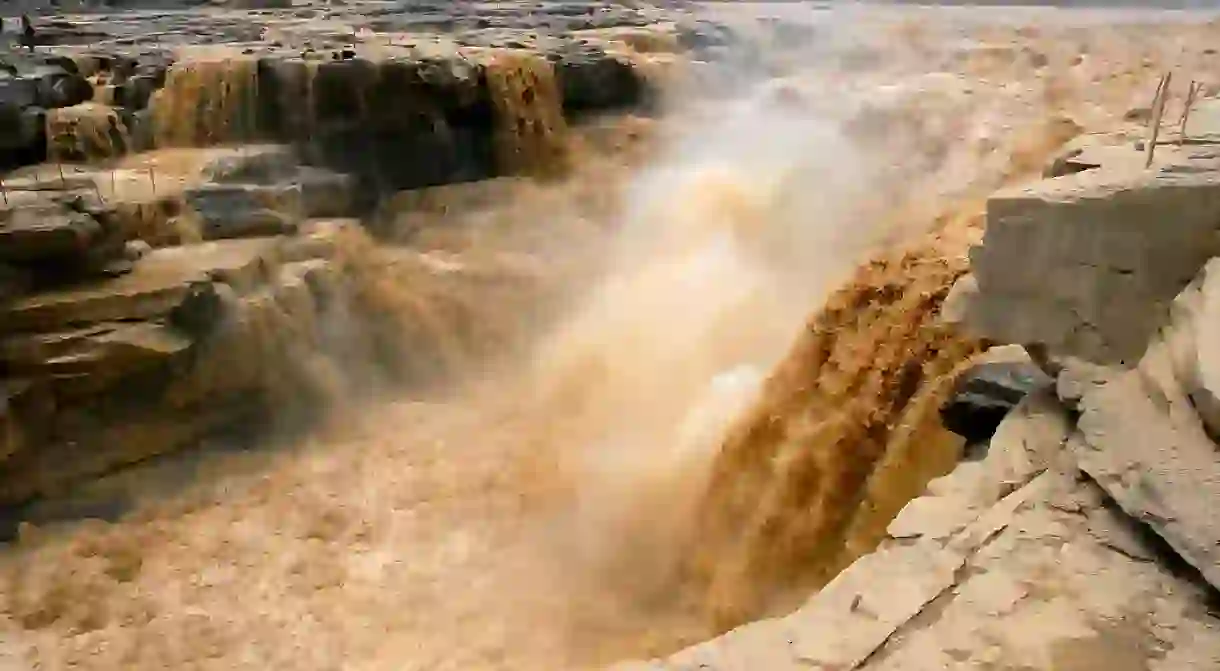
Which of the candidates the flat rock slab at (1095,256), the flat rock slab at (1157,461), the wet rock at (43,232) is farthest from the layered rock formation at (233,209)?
the flat rock slab at (1157,461)

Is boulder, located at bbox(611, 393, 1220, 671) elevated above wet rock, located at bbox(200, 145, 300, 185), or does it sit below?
below

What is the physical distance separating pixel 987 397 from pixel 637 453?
2537 mm

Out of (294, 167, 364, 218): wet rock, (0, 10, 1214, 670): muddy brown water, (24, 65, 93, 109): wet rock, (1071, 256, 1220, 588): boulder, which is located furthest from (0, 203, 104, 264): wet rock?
(1071, 256, 1220, 588): boulder

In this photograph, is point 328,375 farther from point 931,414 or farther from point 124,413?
point 931,414

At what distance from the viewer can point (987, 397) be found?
Answer: 352 cm

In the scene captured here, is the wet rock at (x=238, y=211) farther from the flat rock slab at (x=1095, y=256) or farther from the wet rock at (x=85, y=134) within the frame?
the flat rock slab at (x=1095, y=256)

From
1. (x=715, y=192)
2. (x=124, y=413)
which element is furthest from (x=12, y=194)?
(x=715, y=192)

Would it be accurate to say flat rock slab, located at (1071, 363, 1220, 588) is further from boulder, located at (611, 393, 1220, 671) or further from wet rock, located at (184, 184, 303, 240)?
wet rock, located at (184, 184, 303, 240)

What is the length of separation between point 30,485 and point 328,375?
2030 millimetres

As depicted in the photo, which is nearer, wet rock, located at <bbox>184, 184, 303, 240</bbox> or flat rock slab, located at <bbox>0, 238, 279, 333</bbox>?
flat rock slab, located at <bbox>0, 238, 279, 333</bbox>

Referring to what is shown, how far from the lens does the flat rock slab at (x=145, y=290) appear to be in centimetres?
568

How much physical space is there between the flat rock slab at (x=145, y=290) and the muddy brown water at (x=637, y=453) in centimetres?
106

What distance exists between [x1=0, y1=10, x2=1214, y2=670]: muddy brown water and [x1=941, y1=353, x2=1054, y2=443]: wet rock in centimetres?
→ 18

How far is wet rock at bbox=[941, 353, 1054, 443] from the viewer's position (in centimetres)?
346
